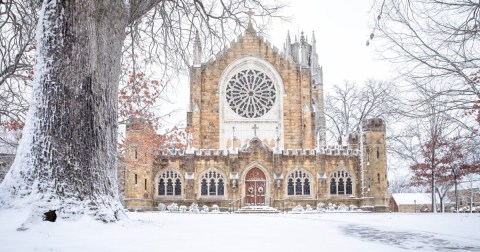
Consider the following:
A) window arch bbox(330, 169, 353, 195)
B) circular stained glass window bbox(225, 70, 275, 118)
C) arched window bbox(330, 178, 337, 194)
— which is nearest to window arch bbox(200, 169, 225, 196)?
circular stained glass window bbox(225, 70, 275, 118)

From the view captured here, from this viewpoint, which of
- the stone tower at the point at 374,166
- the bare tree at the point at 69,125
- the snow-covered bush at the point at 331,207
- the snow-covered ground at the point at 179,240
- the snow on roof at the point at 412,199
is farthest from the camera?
the snow on roof at the point at 412,199

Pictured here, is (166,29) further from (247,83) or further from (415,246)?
(247,83)

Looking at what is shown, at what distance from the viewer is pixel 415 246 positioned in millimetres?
5816

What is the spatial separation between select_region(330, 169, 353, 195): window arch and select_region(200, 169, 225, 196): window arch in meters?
8.22

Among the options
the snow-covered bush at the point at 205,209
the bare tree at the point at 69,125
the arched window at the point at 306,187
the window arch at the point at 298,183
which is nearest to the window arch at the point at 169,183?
the snow-covered bush at the point at 205,209

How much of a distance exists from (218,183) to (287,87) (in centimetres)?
1124

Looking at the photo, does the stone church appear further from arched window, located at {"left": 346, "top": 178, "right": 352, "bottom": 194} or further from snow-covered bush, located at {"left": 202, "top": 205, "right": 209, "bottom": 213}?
snow-covered bush, located at {"left": 202, "top": 205, "right": 209, "bottom": 213}

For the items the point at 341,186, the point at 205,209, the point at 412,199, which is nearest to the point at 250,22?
the point at 205,209

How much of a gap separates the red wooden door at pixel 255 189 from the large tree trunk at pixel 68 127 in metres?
28.6

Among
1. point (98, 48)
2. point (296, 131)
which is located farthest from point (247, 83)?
point (98, 48)

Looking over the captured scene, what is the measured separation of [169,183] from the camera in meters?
36.7

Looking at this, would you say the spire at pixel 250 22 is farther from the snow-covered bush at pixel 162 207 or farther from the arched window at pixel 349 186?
the arched window at pixel 349 186

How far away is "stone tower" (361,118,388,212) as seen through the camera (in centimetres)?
3584

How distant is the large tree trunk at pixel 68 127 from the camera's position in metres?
7.05
